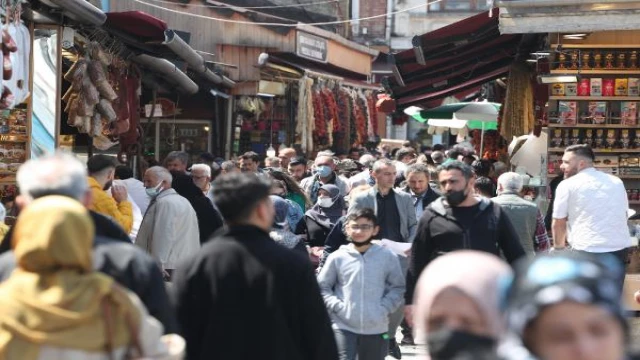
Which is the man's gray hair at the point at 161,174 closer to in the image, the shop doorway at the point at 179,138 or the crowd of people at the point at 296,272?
the crowd of people at the point at 296,272

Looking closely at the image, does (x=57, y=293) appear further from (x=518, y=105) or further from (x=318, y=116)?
(x=318, y=116)

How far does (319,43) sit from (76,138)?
35.6 ft

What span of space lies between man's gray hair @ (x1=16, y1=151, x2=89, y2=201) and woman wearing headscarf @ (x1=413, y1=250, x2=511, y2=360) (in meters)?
1.76

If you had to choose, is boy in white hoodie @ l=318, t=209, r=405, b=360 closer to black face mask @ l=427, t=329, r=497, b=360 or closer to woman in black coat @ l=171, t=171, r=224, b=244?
woman in black coat @ l=171, t=171, r=224, b=244

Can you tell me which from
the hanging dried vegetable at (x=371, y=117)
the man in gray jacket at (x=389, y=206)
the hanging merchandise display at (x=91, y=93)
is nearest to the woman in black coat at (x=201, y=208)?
the man in gray jacket at (x=389, y=206)

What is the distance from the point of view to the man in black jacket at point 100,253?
4793 millimetres

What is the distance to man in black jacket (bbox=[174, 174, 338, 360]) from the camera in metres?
5.48

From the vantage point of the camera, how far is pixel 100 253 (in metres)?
4.91

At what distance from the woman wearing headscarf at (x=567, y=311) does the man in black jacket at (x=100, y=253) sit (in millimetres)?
2095

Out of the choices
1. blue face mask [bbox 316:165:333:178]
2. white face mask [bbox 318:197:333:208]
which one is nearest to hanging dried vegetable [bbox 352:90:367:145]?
blue face mask [bbox 316:165:333:178]

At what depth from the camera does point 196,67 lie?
16.8 m

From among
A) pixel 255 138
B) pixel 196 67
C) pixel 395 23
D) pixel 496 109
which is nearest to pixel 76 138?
pixel 196 67

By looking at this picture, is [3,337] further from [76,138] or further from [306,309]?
[76,138]

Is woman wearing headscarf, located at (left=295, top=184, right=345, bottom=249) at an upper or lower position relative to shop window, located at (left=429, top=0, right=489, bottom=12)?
lower
